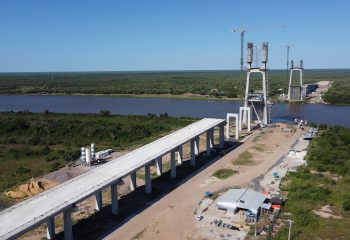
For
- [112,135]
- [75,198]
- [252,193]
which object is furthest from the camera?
[112,135]

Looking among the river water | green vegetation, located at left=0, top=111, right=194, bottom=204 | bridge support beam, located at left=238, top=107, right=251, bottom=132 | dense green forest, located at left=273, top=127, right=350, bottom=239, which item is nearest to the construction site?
dense green forest, located at left=273, top=127, right=350, bottom=239

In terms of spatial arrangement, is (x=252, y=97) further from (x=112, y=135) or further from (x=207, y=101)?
(x=207, y=101)

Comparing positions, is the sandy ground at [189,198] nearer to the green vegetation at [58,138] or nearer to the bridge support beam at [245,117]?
the bridge support beam at [245,117]

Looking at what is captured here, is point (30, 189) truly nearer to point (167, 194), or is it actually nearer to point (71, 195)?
point (71, 195)

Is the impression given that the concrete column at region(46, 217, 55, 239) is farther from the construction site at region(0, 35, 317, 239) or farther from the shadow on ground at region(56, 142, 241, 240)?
the shadow on ground at region(56, 142, 241, 240)

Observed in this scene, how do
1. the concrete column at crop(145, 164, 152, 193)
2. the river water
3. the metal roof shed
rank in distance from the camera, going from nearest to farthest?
the metal roof shed, the concrete column at crop(145, 164, 152, 193), the river water

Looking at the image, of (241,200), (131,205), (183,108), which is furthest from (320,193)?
(183,108)

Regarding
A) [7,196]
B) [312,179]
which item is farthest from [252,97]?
[7,196]
